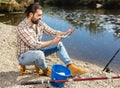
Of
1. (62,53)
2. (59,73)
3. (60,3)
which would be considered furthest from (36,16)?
(60,3)

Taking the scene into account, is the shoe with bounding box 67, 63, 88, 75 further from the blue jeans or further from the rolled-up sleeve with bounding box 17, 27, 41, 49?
the rolled-up sleeve with bounding box 17, 27, 41, 49

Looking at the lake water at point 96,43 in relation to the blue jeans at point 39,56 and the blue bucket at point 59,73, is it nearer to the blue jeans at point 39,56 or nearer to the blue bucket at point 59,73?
the blue jeans at point 39,56

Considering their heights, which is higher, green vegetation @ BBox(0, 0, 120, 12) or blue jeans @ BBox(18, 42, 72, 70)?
blue jeans @ BBox(18, 42, 72, 70)

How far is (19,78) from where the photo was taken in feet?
26.6

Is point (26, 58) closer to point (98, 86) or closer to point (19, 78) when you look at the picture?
point (19, 78)

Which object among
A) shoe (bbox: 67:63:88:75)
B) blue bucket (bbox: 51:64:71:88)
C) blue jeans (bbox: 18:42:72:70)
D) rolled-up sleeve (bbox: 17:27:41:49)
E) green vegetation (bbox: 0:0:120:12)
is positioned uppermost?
rolled-up sleeve (bbox: 17:27:41:49)

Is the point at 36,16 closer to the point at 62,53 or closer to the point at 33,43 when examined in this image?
the point at 33,43

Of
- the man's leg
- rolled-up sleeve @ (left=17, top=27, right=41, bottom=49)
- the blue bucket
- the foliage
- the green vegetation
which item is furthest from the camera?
the green vegetation

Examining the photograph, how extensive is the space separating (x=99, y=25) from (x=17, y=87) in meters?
19.1

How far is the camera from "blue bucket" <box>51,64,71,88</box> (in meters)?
6.98

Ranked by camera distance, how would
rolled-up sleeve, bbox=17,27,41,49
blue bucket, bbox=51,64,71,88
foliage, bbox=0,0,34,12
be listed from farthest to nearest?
foliage, bbox=0,0,34,12
rolled-up sleeve, bbox=17,27,41,49
blue bucket, bbox=51,64,71,88

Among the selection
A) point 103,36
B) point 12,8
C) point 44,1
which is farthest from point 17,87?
point 44,1

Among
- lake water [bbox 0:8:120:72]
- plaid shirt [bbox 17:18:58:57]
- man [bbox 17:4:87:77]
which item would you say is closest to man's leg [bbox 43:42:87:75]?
man [bbox 17:4:87:77]

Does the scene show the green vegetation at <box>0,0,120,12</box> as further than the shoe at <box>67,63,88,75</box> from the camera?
Yes
